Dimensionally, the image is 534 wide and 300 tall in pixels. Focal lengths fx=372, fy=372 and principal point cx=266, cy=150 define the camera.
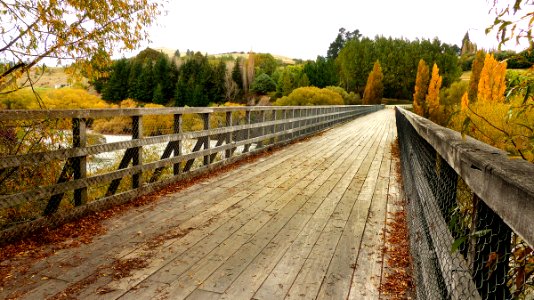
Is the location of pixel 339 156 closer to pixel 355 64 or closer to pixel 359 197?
pixel 359 197

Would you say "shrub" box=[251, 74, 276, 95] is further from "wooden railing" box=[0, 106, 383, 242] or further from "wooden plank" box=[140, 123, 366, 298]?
"wooden plank" box=[140, 123, 366, 298]

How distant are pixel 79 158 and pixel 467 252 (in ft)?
14.3

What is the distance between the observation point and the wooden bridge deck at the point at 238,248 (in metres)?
3.03

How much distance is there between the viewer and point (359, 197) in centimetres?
608

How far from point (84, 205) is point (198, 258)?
6.36 feet

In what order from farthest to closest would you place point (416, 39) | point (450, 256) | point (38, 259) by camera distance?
point (416, 39) < point (38, 259) < point (450, 256)

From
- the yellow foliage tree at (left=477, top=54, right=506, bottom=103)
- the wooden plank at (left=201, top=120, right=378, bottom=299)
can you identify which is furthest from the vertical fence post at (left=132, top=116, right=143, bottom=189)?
the yellow foliage tree at (left=477, top=54, right=506, bottom=103)

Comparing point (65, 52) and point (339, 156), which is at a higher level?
point (65, 52)

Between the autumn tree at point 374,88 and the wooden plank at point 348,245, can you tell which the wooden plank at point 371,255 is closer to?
the wooden plank at point 348,245

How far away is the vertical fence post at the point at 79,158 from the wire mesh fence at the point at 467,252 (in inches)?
153

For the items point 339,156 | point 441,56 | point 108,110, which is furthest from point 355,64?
point 108,110

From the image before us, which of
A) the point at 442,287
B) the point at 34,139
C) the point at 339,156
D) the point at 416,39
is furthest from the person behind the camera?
the point at 416,39

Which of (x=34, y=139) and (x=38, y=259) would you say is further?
(x=34, y=139)

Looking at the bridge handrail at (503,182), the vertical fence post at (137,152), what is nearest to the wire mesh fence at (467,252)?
the bridge handrail at (503,182)
